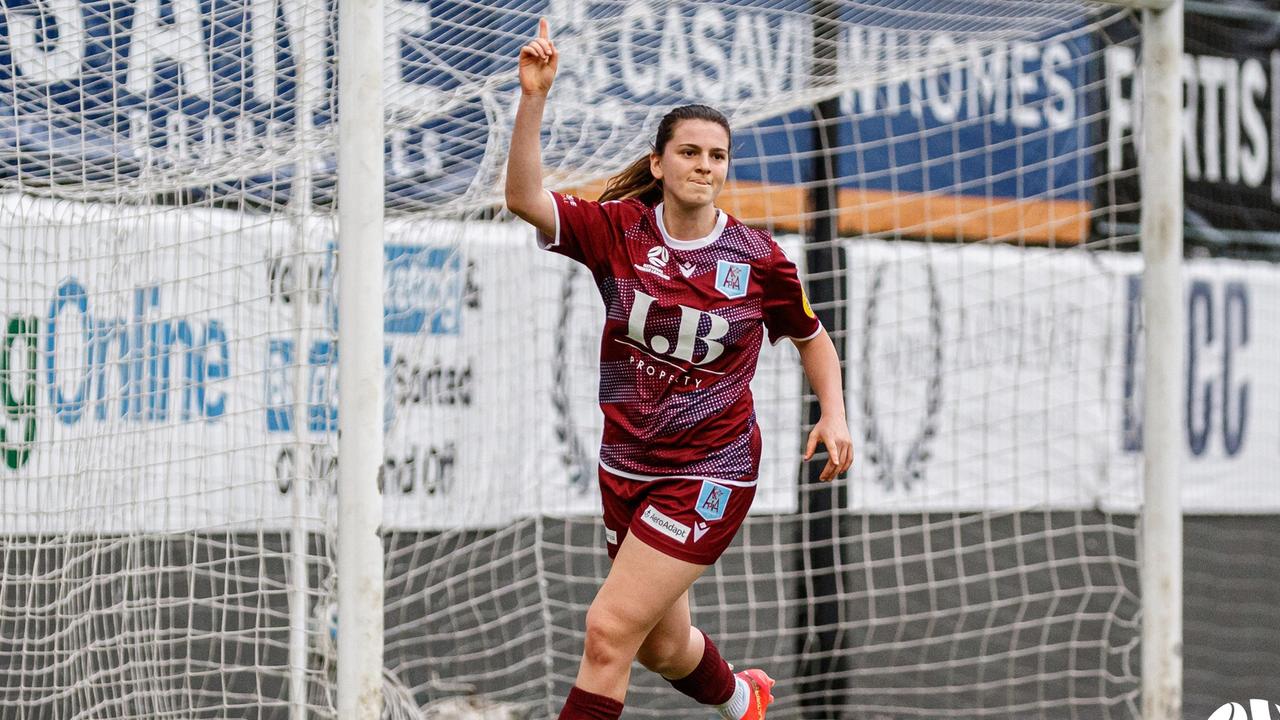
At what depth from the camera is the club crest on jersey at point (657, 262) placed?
3258mm

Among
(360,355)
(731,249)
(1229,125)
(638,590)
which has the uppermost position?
(1229,125)

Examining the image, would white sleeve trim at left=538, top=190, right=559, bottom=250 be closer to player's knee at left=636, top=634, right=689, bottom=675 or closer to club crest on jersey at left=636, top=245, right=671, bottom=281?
club crest on jersey at left=636, top=245, right=671, bottom=281

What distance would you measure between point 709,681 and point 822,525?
2.15 m

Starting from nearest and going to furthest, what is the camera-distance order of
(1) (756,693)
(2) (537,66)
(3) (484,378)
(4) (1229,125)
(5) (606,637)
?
(2) (537,66) → (5) (606,637) → (1) (756,693) → (3) (484,378) → (4) (1229,125)

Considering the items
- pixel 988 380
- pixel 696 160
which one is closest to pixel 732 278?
pixel 696 160

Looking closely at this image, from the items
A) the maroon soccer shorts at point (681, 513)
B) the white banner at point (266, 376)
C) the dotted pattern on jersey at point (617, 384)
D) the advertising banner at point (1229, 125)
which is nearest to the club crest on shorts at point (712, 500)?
the maroon soccer shorts at point (681, 513)

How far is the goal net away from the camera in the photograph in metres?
4.14

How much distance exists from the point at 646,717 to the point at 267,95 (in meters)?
→ 3.03

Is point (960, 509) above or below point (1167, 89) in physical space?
below

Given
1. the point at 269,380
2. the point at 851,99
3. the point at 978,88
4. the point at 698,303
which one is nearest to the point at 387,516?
the point at 269,380

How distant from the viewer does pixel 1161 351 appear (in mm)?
4496

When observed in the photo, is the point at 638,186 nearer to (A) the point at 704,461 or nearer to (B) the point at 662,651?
(A) the point at 704,461

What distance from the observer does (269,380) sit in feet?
15.5

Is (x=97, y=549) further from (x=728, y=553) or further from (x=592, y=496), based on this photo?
(x=728, y=553)
